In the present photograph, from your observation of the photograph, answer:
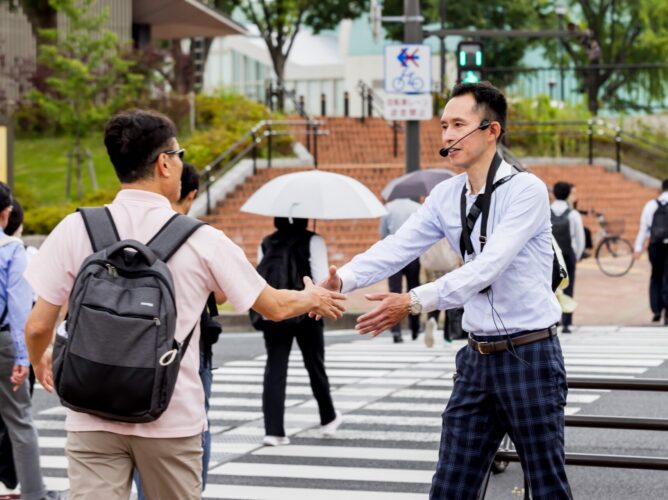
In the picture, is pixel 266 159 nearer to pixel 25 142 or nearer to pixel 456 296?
pixel 25 142

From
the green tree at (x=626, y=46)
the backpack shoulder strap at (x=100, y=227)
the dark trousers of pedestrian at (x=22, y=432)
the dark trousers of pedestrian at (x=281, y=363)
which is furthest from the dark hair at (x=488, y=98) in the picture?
the green tree at (x=626, y=46)

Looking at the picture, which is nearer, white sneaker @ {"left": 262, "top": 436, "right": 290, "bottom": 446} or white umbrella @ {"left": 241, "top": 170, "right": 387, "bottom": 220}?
white umbrella @ {"left": 241, "top": 170, "right": 387, "bottom": 220}

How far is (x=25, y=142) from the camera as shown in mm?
34156

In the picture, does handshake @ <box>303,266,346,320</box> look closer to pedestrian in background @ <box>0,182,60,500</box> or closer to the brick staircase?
pedestrian in background @ <box>0,182,60,500</box>

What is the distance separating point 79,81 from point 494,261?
24.7m

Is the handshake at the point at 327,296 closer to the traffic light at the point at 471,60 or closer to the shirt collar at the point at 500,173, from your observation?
the shirt collar at the point at 500,173

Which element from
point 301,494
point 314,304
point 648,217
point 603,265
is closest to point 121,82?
point 603,265

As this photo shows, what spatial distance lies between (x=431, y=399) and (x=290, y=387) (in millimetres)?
1580

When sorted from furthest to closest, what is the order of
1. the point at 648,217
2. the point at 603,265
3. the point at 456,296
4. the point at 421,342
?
the point at 603,265
the point at 648,217
the point at 421,342
the point at 456,296

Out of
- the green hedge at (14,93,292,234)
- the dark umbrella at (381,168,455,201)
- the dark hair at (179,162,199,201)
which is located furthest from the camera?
the green hedge at (14,93,292,234)

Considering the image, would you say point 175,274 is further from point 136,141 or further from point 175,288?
point 136,141

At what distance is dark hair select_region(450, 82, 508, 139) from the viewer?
504cm

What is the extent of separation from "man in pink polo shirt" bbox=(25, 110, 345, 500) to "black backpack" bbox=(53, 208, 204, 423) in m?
0.12

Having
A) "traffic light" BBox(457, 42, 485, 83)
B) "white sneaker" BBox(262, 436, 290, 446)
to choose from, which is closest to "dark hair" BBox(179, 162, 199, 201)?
"white sneaker" BBox(262, 436, 290, 446)
